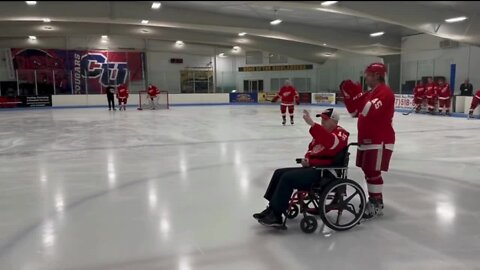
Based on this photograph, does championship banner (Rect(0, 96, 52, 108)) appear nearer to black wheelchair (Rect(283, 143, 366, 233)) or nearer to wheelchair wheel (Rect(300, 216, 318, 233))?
black wheelchair (Rect(283, 143, 366, 233))

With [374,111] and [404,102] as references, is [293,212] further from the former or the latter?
[404,102]

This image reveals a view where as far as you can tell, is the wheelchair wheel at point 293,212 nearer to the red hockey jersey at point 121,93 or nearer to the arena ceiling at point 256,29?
the arena ceiling at point 256,29

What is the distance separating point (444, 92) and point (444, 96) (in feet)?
0.49

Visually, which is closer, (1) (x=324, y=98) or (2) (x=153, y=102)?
(2) (x=153, y=102)

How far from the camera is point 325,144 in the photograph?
321 cm

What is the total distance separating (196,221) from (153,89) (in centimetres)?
1753

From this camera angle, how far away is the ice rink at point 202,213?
2.80m

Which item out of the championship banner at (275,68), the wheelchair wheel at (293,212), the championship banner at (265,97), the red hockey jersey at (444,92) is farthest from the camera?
the championship banner at (275,68)

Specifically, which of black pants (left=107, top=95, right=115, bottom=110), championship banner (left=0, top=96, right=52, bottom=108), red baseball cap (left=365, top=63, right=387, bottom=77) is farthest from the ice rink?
championship banner (left=0, top=96, right=52, bottom=108)

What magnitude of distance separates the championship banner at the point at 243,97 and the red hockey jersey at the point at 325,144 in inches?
919

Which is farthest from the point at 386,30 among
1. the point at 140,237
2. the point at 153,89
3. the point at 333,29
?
the point at 140,237

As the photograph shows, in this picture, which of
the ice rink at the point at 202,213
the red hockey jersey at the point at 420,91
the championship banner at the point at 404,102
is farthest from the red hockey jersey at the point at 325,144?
the championship banner at the point at 404,102

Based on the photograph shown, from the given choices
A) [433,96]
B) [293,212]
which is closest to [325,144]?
[293,212]

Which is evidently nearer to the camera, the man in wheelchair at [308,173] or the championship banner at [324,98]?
the man in wheelchair at [308,173]
